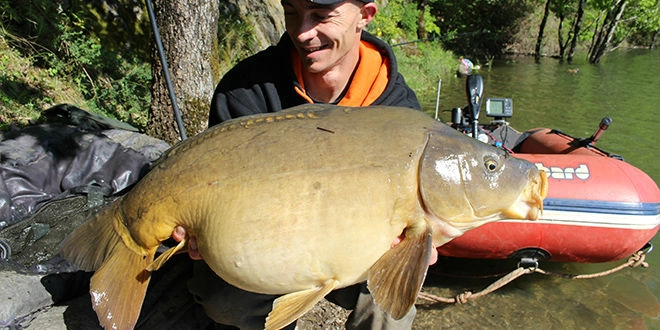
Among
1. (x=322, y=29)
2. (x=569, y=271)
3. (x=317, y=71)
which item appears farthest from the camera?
(x=569, y=271)

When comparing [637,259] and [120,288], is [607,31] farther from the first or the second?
[120,288]

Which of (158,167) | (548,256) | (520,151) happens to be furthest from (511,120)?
(158,167)

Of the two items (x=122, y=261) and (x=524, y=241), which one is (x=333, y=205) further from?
(x=524, y=241)

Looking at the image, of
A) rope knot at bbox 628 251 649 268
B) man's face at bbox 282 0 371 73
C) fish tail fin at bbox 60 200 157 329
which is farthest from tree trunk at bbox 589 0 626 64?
fish tail fin at bbox 60 200 157 329

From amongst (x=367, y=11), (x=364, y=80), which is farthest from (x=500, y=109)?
(x=367, y=11)

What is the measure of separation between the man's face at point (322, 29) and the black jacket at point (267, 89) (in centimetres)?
27

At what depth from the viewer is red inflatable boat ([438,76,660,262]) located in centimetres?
353

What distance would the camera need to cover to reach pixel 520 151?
5.56 m

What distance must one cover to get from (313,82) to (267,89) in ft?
0.94

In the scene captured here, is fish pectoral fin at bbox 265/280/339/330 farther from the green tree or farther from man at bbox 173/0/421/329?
the green tree

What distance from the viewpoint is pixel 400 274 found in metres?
1.66

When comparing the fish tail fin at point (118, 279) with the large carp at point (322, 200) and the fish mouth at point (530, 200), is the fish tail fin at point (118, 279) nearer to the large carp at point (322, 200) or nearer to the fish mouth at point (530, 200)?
the large carp at point (322, 200)

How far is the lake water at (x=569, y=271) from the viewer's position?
146 inches

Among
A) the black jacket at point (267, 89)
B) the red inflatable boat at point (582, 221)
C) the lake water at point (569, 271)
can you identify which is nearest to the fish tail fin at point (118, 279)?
the black jacket at point (267, 89)
